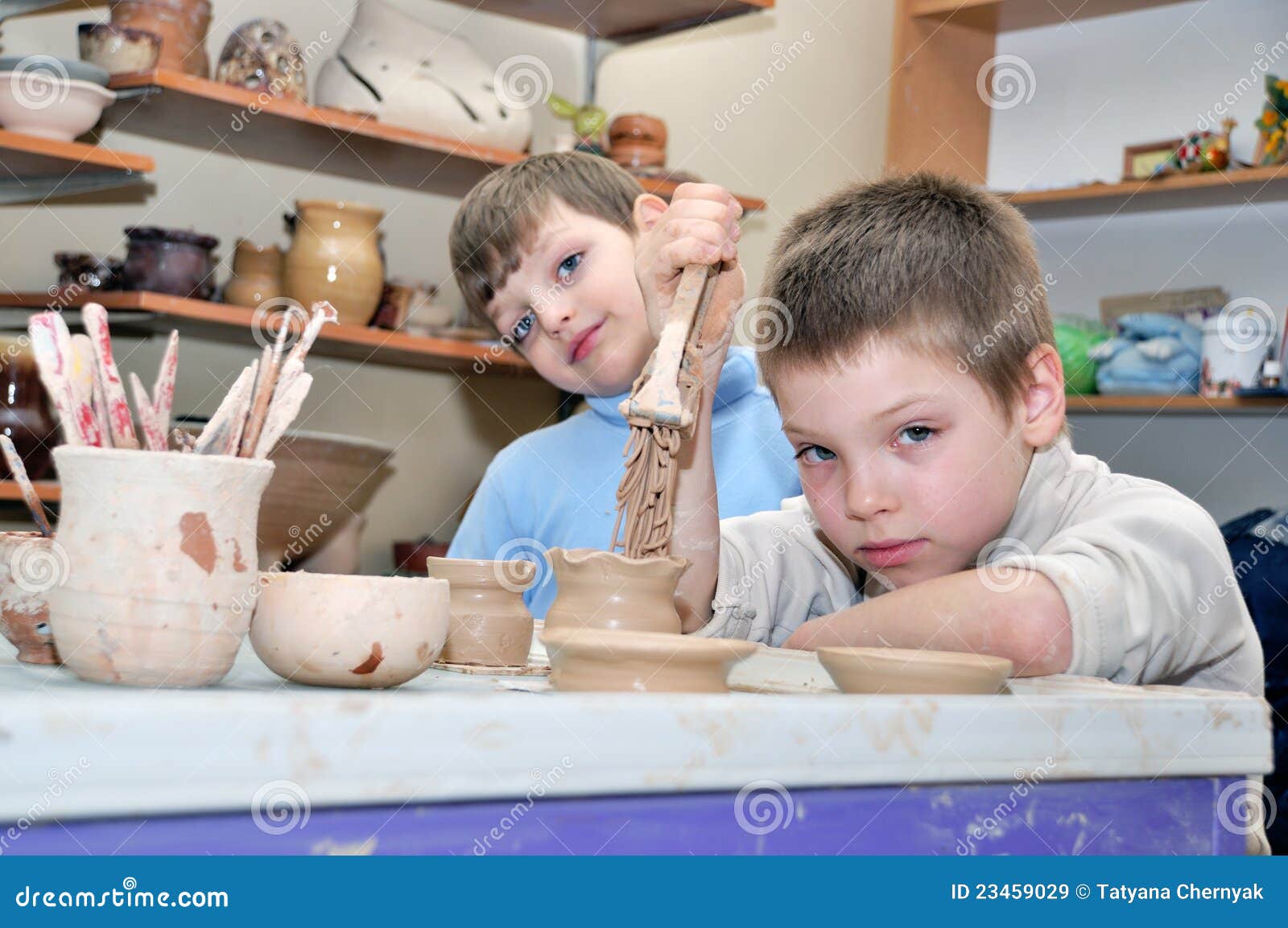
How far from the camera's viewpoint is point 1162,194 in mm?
3174

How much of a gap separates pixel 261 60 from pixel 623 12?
0.97 metres

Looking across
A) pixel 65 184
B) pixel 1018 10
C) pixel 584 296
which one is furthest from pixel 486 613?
pixel 1018 10

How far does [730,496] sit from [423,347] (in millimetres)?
959

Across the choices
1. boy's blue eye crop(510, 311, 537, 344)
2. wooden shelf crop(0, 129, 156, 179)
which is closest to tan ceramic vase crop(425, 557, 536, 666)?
boy's blue eye crop(510, 311, 537, 344)

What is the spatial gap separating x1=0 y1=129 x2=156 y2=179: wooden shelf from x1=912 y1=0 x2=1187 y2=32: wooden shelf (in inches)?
86.8

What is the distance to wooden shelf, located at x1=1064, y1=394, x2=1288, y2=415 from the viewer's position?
2.93 m

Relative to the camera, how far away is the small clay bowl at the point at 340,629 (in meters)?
0.64

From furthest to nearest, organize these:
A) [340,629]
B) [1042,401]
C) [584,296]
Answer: [584,296], [1042,401], [340,629]

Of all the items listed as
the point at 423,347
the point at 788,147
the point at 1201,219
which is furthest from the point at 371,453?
the point at 1201,219

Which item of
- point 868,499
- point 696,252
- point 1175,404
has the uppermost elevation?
point 1175,404

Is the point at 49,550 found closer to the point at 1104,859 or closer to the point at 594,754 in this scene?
the point at 594,754

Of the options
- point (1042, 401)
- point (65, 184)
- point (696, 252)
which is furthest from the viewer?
point (65, 184)

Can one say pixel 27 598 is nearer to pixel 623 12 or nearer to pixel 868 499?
pixel 868 499

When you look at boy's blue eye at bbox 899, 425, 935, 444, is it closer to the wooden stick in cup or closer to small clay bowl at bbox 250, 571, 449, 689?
small clay bowl at bbox 250, 571, 449, 689
